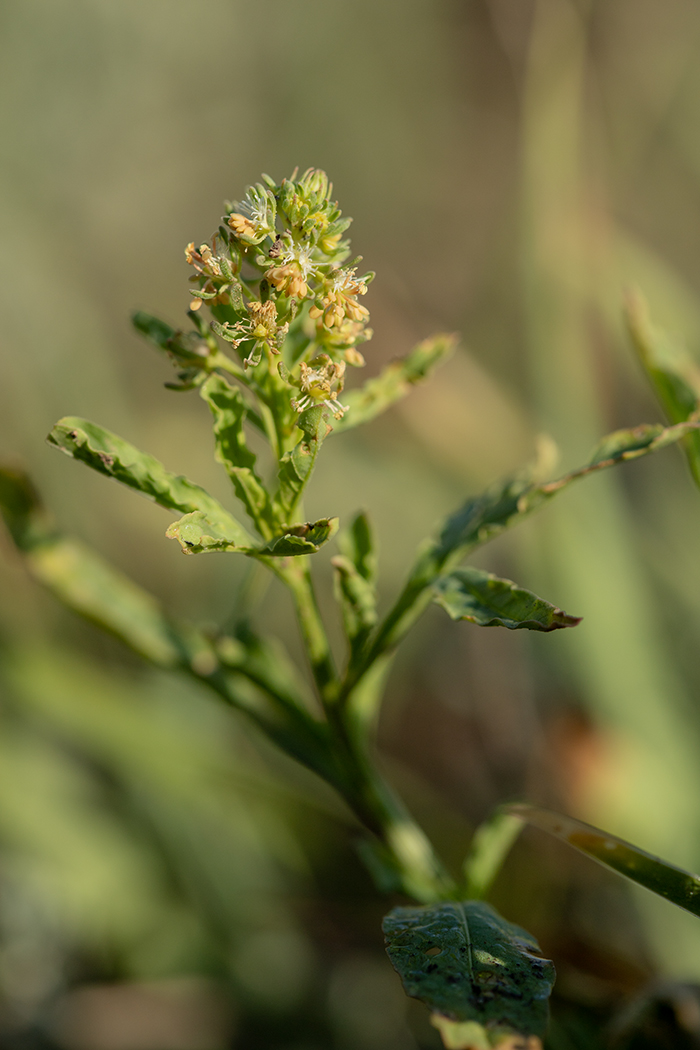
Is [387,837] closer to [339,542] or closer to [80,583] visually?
[339,542]

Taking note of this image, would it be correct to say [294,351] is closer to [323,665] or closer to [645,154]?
[323,665]

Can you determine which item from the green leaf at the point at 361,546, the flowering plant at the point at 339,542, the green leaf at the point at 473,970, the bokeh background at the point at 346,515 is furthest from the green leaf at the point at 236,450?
the bokeh background at the point at 346,515

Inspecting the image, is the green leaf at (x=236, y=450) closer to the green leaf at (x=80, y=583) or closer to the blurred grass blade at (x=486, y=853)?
the green leaf at (x=80, y=583)

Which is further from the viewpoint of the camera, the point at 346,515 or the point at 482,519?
the point at 346,515

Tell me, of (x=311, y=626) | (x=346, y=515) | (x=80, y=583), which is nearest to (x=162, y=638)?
(x=80, y=583)

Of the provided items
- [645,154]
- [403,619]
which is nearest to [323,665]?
[403,619]

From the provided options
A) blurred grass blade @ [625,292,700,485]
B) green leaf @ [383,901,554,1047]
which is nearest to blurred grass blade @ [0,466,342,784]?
green leaf @ [383,901,554,1047]

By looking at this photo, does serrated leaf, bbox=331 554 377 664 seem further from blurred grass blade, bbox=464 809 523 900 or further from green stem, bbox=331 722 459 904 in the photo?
blurred grass blade, bbox=464 809 523 900
